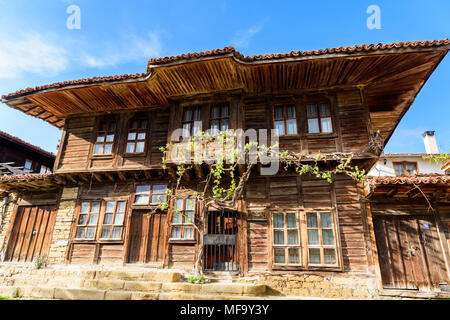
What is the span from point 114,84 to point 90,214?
4640 mm

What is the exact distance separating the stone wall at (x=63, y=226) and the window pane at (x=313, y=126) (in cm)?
869

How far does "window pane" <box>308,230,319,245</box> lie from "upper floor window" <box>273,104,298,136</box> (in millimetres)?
3175

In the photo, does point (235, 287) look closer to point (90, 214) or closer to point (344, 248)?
point (344, 248)

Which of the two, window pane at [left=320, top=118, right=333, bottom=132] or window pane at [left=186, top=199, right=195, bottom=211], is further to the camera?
window pane at [left=186, top=199, right=195, bottom=211]

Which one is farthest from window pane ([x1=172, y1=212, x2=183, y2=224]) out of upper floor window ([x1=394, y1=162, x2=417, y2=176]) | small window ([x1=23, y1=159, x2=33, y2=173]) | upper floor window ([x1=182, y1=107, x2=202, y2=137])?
upper floor window ([x1=394, y1=162, x2=417, y2=176])

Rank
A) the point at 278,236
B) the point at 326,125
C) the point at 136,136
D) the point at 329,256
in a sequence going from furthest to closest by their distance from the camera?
the point at 136,136 < the point at 326,125 < the point at 278,236 < the point at 329,256

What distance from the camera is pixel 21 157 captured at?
16.2 m

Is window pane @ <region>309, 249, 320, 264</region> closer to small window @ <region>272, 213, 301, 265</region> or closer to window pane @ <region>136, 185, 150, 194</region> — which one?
small window @ <region>272, 213, 301, 265</region>

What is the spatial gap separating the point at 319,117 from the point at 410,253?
4.91 meters

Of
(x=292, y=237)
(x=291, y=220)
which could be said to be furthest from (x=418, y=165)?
(x=292, y=237)

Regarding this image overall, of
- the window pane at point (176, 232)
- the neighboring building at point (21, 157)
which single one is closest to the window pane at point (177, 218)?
the window pane at point (176, 232)

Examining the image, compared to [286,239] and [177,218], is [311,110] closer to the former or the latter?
[286,239]

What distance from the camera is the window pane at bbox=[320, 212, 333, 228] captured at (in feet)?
27.3

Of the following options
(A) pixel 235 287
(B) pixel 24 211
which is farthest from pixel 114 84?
(A) pixel 235 287
